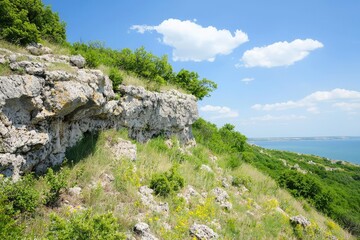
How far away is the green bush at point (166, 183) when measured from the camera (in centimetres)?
826

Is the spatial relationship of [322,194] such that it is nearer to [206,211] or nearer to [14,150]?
[206,211]

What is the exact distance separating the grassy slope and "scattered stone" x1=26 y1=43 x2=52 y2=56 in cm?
349

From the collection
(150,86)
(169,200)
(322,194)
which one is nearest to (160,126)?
(150,86)

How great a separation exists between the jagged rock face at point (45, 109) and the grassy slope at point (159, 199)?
643 millimetres

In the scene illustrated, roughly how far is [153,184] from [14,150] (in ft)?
14.1

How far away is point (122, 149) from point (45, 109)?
367 centimetres

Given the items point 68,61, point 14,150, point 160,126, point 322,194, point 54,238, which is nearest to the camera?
point 54,238

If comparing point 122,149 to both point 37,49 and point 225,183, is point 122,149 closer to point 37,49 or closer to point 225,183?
point 37,49

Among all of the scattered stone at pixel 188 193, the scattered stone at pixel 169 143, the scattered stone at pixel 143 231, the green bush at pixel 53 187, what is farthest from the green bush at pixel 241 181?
the green bush at pixel 53 187

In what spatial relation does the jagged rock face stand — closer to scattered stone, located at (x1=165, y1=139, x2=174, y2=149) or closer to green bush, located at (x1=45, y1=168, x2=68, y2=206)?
green bush, located at (x1=45, y1=168, x2=68, y2=206)

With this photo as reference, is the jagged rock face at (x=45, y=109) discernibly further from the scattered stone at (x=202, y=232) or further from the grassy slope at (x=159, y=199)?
the scattered stone at (x=202, y=232)

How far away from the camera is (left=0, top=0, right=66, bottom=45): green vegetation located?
8.88 m

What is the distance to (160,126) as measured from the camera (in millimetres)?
12727

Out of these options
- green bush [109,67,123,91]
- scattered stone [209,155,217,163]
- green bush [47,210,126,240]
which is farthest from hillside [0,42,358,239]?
scattered stone [209,155,217,163]
